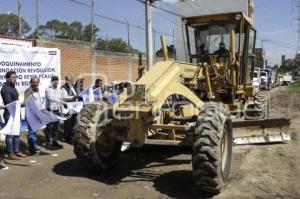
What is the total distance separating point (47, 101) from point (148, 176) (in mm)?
3942

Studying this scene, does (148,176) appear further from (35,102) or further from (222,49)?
(222,49)

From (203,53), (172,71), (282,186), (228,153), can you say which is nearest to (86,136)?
(172,71)

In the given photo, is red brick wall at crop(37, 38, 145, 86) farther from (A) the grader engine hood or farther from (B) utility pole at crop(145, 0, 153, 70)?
(A) the grader engine hood

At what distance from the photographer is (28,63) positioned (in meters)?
11.7

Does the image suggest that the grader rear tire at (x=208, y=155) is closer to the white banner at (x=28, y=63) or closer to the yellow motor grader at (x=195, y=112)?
the yellow motor grader at (x=195, y=112)

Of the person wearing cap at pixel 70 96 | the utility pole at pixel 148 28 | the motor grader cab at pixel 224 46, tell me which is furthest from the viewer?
the utility pole at pixel 148 28

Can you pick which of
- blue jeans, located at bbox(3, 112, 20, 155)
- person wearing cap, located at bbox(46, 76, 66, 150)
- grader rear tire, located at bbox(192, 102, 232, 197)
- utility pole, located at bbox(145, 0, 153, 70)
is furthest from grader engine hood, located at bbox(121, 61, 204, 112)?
utility pole, located at bbox(145, 0, 153, 70)

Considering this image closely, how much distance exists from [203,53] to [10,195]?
6.29 metres

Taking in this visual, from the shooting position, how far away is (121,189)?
284 inches

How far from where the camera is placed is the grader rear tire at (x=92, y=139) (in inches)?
303

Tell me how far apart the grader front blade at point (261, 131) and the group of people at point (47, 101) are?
13.4 ft

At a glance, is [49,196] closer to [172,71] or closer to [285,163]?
[172,71]

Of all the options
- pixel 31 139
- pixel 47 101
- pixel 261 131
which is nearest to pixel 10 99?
pixel 31 139

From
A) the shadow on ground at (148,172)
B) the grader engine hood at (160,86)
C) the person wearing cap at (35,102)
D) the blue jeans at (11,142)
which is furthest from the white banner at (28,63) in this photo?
the grader engine hood at (160,86)
